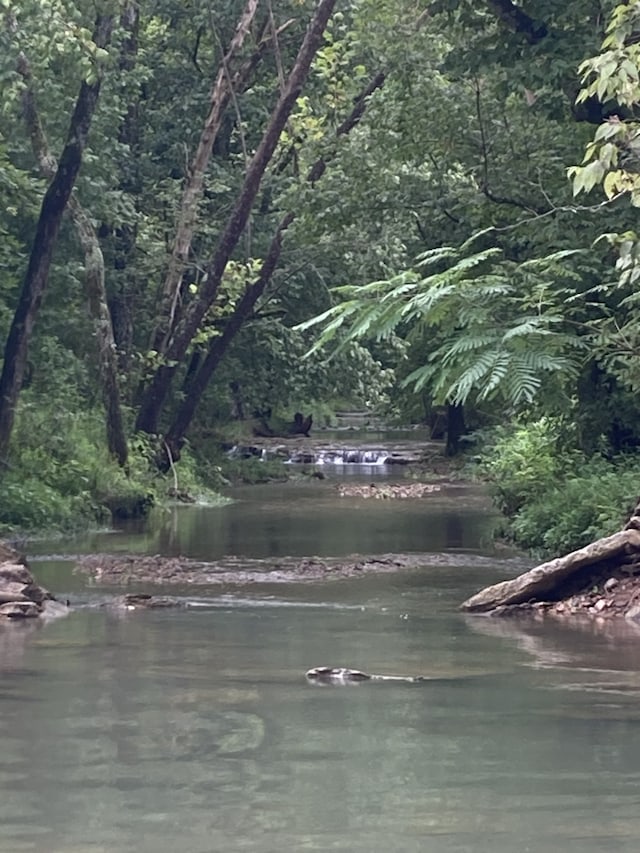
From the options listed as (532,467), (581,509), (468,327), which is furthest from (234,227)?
(468,327)

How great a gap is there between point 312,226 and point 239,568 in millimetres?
7840

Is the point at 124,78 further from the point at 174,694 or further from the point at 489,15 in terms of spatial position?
the point at 174,694

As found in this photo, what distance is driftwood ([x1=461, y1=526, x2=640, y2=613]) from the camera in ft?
50.7

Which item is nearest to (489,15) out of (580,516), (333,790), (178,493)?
(580,516)

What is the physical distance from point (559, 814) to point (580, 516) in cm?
1265

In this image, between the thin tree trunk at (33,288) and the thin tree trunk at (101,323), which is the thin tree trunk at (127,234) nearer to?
the thin tree trunk at (101,323)

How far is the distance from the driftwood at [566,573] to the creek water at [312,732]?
0.46 m

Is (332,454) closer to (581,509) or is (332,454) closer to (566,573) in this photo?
(581,509)

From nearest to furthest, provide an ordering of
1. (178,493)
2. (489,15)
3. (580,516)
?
(580,516)
(489,15)
(178,493)

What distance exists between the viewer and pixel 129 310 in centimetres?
3309

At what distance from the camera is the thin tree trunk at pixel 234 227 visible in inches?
974

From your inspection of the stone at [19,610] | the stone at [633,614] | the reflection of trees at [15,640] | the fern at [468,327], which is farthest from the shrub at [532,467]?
the reflection of trees at [15,640]

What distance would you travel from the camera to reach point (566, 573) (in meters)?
15.6

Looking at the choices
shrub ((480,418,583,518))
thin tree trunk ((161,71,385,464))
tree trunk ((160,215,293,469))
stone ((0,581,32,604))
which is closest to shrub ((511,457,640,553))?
shrub ((480,418,583,518))
